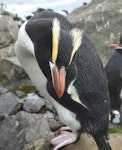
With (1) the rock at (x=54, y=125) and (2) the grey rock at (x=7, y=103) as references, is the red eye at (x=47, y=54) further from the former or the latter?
(2) the grey rock at (x=7, y=103)

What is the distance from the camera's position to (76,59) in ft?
11.0

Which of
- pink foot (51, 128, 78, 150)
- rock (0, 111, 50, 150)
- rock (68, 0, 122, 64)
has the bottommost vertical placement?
rock (68, 0, 122, 64)

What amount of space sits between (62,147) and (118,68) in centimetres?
285

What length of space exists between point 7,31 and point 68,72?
8012 millimetres

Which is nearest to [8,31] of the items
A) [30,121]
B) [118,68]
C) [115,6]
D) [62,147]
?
[115,6]

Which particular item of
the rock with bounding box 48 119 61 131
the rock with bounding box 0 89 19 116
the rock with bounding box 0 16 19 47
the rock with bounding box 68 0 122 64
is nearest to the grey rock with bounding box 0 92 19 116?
the rock with bounding box 0 89 19 116

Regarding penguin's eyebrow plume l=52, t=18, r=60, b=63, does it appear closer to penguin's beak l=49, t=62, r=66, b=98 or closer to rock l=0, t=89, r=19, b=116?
penguin's beak l=49, t=62, r=66, b=98

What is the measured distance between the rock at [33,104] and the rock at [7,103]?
0.16 meters

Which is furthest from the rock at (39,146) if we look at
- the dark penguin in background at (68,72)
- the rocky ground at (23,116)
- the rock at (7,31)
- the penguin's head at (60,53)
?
the rock at (7,31)

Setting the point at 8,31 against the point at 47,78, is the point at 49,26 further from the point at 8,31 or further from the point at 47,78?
the point at 8,31

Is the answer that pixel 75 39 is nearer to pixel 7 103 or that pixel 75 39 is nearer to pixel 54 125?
pixel 54 125

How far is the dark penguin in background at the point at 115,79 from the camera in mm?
6461

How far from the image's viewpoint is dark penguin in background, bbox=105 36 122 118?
254 inches

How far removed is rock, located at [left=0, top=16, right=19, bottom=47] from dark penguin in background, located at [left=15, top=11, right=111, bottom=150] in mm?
6857
